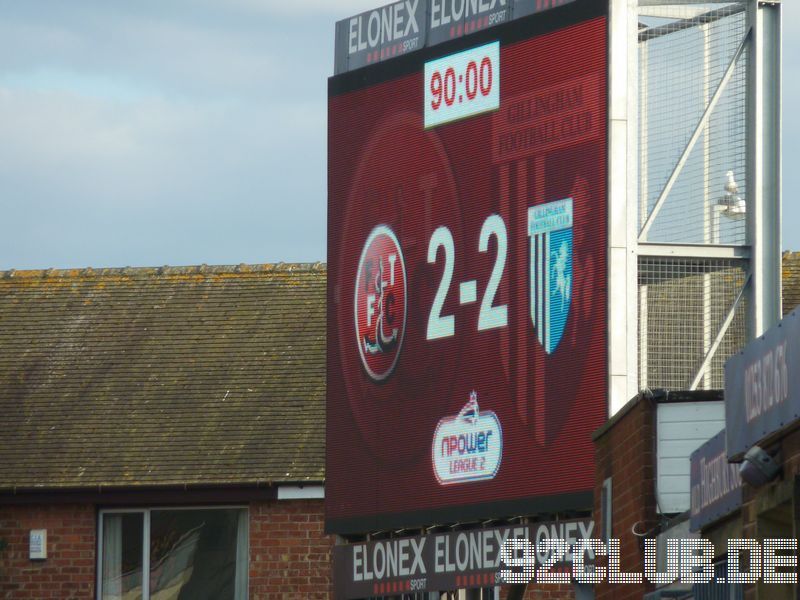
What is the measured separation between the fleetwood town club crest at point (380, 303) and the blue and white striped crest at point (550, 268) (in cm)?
155

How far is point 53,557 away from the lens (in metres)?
22.8

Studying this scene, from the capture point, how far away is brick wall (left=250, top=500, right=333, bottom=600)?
870 inches

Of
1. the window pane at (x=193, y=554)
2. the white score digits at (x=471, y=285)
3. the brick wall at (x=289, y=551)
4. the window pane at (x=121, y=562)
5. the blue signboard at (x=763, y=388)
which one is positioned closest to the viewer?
the blue signboard at (x=763, y=388)

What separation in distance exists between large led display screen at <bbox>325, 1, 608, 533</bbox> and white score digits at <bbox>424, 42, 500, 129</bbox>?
1 cm

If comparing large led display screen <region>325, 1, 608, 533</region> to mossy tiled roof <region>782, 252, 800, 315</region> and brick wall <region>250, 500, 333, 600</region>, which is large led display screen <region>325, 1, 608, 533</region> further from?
mossy tiled roof <region>782, 252, 800, 315</region>

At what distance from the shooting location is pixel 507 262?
14.2 meters

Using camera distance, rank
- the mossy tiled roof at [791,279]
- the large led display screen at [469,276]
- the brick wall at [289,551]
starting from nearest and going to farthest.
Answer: the large led display screen at [469,276]
the mossy tiled roof at [791,279]
the brick wall at [289,551]

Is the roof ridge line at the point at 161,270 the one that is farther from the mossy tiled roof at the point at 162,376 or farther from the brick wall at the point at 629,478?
the brick wall at the point at 629,478

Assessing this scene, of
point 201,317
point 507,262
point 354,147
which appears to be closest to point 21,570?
point 201,317

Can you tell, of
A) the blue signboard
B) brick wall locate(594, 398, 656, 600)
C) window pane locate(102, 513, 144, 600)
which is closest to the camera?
the blue signboard

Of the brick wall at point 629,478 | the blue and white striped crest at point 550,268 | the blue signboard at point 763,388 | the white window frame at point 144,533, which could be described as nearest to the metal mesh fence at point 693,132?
the blue and white striped crest at point 550,268

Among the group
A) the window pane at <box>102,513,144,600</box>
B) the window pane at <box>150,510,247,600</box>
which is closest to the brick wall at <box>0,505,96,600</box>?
the window pane at <box>102,513,144,600</box>

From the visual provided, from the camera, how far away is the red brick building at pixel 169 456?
22391 mm

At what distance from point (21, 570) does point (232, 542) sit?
250cm
